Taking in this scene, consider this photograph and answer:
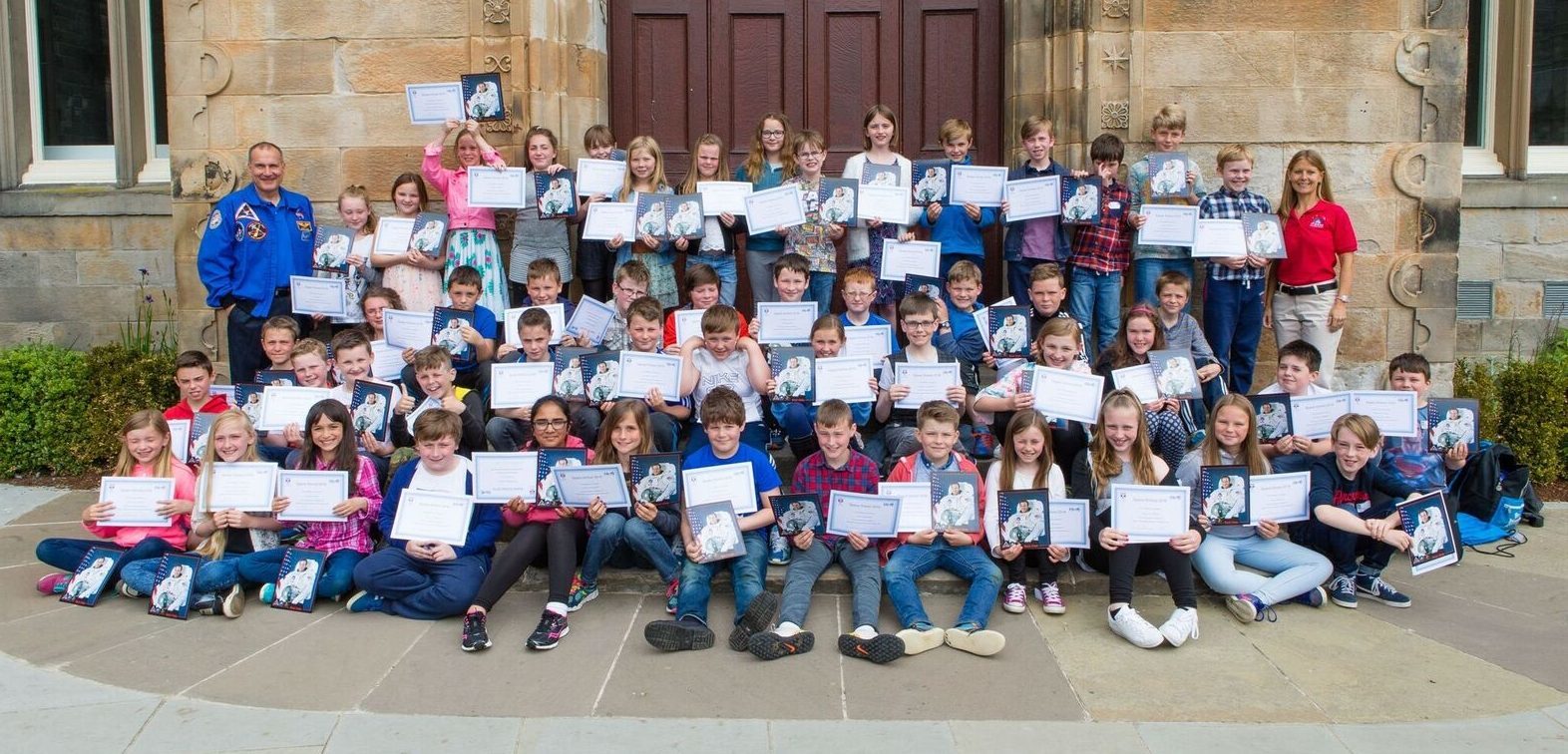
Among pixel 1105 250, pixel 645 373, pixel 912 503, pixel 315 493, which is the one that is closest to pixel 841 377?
pixel 912 503

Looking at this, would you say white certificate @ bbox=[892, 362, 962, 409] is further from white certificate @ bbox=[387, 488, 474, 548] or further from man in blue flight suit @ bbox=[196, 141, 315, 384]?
man in blue flight suit @ bbox=[196, 141, 315, 384]

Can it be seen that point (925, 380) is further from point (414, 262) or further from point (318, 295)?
point (318, 295)

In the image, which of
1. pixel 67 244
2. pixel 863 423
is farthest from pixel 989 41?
pixel 67 244

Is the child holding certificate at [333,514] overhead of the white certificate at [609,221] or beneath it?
beneath

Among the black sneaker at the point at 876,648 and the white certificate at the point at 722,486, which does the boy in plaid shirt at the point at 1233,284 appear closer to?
the white certificate at the point at 722,486

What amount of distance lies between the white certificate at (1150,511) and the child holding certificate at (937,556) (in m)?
0.61

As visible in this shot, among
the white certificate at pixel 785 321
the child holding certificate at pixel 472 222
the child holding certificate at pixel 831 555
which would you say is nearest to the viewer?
the child holding certificate at pixel 831 555

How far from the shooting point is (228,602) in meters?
5.88

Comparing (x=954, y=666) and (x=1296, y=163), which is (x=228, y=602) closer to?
(x=954, y=666)

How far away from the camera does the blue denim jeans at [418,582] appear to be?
5.82 meters

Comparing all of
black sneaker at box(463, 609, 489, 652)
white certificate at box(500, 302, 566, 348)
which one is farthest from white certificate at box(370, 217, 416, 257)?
black sneaker at box(463, 609, 489, 652)

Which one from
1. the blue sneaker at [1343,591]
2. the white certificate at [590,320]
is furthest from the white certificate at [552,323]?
the blue sneaker at [1343,591]

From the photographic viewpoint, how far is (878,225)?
25.2ft

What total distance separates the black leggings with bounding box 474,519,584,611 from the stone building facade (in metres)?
3.35
